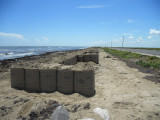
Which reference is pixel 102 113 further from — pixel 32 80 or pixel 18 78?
pixel 18 78

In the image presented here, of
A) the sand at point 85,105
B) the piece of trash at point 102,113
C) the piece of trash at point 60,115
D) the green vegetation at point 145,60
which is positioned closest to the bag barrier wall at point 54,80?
the sand at point 85,105

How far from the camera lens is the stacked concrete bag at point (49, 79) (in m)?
4.53

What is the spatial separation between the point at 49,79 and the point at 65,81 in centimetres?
66

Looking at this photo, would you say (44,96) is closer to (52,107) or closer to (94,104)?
(52,107)

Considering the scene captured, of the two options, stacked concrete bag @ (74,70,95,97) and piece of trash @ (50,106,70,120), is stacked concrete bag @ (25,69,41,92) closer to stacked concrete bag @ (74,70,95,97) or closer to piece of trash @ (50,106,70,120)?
stacked concrete bag @ (74,70,95,97)

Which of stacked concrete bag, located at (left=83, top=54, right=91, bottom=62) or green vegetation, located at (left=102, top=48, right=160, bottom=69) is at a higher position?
stacked concrete bag, located at (left=83, top=54, right=91, bottom=62)

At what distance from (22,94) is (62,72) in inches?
67.4

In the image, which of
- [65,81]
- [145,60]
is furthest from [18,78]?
[145,60]

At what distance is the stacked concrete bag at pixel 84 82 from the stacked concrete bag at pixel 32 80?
1.56 meters

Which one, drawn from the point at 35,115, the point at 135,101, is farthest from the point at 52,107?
the point at 135,101

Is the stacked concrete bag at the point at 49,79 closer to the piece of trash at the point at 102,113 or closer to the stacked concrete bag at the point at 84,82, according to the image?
the stacked concrete bag at the point at 84,82

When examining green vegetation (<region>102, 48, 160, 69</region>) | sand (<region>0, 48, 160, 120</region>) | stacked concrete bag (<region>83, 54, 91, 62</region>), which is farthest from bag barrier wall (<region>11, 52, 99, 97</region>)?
green vegetation (<region>102, 48, 160, 69</region>)

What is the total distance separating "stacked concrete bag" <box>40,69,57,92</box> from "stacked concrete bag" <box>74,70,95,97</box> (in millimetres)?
856

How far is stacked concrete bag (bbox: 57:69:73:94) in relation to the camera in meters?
4.36
